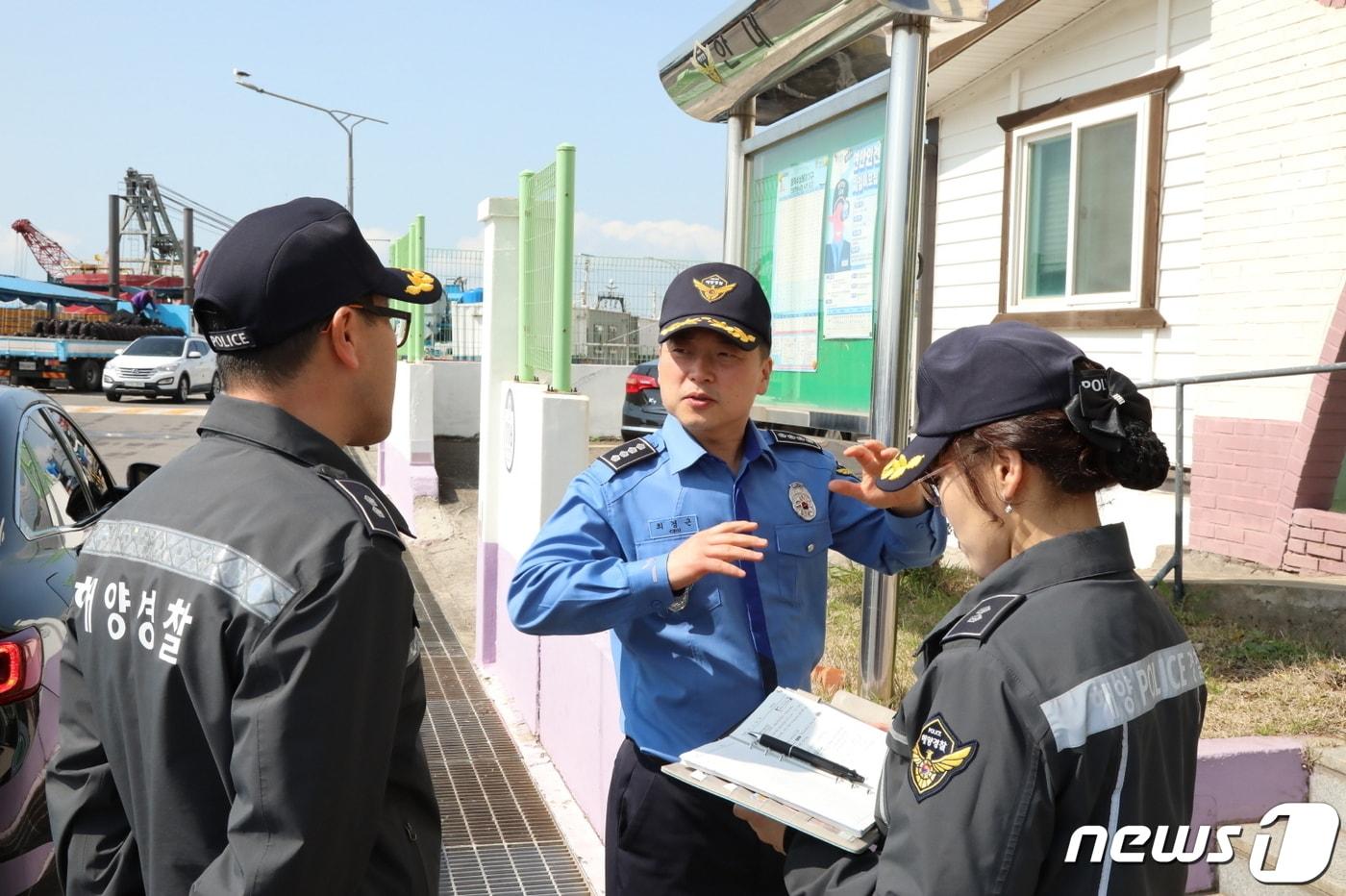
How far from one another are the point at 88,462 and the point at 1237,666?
4.86 m

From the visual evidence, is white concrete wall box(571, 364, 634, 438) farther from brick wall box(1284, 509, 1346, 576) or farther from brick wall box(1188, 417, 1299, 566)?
brick wall box(1284, 509, 1346, 576)

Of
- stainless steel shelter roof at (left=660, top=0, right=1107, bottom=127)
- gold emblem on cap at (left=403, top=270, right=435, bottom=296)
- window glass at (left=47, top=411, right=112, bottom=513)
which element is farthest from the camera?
window glass at (left=47, top=411, right=112, bottom=513)

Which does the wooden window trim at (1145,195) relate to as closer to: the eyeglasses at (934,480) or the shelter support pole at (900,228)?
the shelter support pole at (900,228)

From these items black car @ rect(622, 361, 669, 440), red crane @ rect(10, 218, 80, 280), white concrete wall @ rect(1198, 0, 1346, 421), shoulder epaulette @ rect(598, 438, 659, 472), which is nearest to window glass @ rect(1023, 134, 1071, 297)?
white concrete wall @ rect(1198, 0, 1346, 421)

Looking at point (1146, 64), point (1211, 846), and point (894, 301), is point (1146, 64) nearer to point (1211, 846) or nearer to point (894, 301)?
point (894, 301)

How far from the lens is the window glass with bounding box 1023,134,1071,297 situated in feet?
26.0

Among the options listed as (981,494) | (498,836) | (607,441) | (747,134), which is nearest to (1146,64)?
(747,134)

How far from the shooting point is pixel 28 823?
3059 millimetres

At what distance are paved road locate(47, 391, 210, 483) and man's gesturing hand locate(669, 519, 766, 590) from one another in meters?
12.7

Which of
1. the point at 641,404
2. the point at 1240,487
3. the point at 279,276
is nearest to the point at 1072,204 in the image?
the point at 1240,487

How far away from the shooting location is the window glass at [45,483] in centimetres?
372

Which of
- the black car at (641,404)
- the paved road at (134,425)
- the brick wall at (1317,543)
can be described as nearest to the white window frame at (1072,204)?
the brick wall at (1317,543)

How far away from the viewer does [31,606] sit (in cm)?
322

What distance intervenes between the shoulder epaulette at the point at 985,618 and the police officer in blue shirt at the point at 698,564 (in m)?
0.68
